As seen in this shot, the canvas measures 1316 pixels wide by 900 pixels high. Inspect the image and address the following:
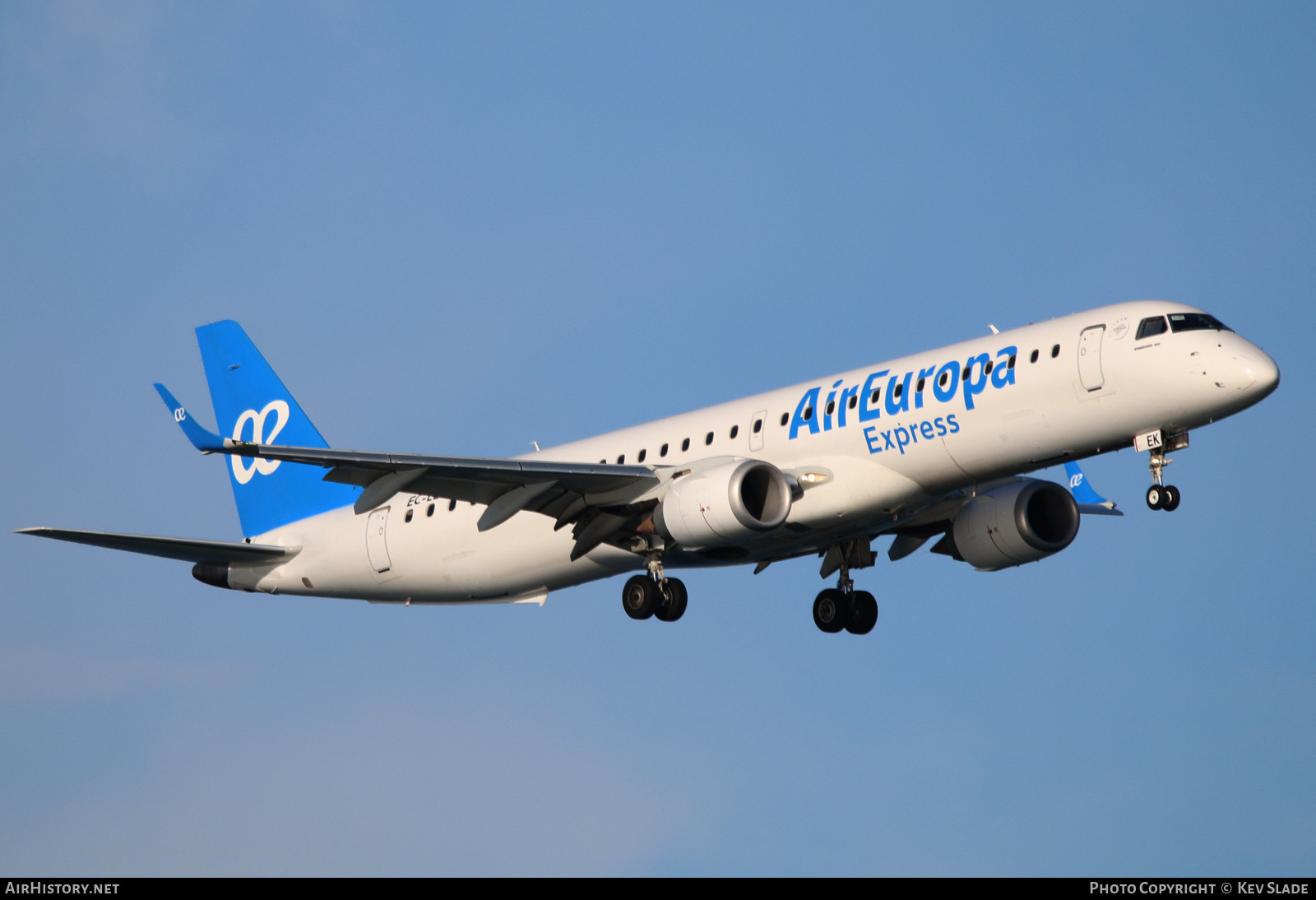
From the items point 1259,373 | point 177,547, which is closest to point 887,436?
point 1259,373

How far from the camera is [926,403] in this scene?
3188 centimetres

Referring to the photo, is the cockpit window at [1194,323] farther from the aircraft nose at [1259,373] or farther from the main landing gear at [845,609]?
the main landing gear at [845,609]

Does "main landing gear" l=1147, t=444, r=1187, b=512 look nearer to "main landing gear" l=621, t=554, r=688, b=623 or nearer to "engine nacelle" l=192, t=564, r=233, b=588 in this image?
"main landing gear" l=621, t=554, r=688, b=623

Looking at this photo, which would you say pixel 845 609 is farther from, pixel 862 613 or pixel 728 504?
pixel 728 504

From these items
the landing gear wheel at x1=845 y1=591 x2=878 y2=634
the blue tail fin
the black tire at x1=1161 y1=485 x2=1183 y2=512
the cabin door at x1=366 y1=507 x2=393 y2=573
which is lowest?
→ the black tire at x1=1161 y1=485 x2=1183 y2=512

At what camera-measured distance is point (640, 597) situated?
35.6 m

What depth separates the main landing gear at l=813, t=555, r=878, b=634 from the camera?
38.8 m

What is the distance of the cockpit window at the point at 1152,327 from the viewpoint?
30.3 metres

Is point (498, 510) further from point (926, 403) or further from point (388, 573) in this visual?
point (926, 403)

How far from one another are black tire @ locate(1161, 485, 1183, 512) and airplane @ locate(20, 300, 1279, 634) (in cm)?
5

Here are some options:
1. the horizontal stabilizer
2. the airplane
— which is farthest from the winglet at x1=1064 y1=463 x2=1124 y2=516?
the horizontal stabilizer

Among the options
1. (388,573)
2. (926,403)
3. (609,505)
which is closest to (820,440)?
(926,403)

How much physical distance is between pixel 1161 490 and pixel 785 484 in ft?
24.0

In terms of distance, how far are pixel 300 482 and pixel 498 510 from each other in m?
9.54
